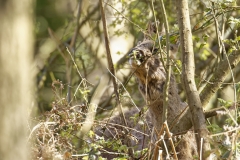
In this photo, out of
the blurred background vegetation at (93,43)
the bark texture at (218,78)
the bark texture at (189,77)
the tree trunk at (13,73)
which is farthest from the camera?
the blurred background vegetation at (93,43)

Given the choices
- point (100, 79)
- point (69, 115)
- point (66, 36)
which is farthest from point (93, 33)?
point (69, 115)

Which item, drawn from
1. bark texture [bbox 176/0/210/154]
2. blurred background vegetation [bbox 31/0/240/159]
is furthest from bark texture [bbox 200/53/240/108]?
blurred background vegetation [bbox 31/0/240/159]

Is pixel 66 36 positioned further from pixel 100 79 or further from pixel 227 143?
pixel 227 143

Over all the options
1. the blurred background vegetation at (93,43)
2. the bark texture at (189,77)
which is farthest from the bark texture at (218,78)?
the blurred background vegetation at (93,43)

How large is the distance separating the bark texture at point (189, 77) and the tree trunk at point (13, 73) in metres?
1.80

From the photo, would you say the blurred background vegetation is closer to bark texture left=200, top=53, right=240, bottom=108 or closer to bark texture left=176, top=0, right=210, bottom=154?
bark texture left=200, top=53, right=240, bottom=108

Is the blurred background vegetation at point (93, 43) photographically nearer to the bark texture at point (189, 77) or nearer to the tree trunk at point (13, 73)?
the bark texture at point (189, 77)

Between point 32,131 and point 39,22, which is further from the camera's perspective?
point 39,22

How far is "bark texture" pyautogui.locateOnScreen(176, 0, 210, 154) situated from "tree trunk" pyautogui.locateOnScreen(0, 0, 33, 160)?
1.80 metres

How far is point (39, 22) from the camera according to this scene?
32.4ft

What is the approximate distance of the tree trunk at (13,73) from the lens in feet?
8.64

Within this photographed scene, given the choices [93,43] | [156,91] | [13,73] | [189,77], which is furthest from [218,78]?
[93,43]

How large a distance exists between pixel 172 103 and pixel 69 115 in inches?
50.3

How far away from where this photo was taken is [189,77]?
172 inches
